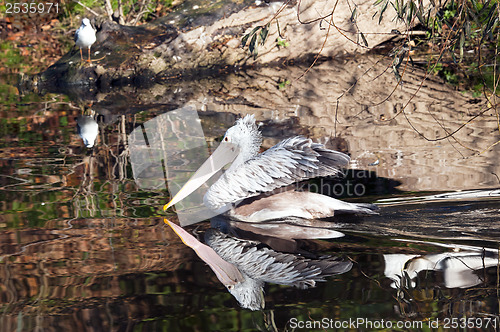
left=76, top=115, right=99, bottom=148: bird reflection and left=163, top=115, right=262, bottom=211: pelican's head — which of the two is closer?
left=163, top=115, right=262, bottom=211: pelican's head

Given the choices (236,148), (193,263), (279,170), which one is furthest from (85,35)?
(193,263)

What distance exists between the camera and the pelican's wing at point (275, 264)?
132 inches

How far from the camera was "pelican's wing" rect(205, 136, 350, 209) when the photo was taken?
439 centimetres

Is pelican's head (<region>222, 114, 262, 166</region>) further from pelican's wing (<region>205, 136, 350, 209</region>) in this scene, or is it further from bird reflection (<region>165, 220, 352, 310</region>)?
bird reflection (<region>165, 220, 352, 310</region>)

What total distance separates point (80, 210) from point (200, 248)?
45.8 inches

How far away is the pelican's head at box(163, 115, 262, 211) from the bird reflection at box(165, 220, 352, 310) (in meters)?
0.99

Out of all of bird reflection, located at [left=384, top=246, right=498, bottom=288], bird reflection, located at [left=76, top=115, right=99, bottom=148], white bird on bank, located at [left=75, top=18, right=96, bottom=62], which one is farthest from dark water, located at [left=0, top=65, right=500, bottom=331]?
white bird on bank, located at [left=75, top=18, right=96, bottom=62]

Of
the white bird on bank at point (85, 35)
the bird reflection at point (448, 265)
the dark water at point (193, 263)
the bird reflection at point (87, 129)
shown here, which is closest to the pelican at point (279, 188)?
the dark water at point (193, 263)

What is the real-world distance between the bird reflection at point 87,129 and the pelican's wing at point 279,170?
8.08 ft

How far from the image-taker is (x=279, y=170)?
174 inches

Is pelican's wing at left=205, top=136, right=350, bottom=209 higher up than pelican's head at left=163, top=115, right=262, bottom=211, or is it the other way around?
pelican's head at left=163, top=115, right=262, bottom=211

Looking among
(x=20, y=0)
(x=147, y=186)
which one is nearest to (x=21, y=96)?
(x=147, y=186)

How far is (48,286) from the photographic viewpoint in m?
3.32

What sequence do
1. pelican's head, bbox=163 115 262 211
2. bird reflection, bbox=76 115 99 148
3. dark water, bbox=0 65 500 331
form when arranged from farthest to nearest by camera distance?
1. bird reflection, bbox=76 115 99 148
2. pelican's head, bbox=163 115 262 211
3. dark water, bbox=0 65 500 331
